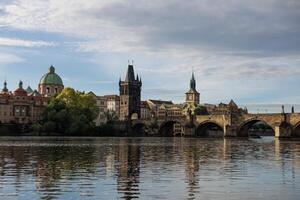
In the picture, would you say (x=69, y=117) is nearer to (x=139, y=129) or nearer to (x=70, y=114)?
(x=70, y=114)

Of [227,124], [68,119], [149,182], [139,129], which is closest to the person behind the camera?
[149,182]

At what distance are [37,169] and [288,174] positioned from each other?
41.8ft

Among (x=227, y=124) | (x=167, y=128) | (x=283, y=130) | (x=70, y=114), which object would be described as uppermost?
(x=70, y=114)

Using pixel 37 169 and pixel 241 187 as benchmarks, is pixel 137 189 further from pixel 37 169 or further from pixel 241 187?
pixel 37 169

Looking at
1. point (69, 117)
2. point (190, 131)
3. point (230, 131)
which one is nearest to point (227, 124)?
point (230, 131)

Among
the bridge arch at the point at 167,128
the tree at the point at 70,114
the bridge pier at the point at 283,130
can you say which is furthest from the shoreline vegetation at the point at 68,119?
the bridge pier at the point at 283,130

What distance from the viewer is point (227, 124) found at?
13600 cm

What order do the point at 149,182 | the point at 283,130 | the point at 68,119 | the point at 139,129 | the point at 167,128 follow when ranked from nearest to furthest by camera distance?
the point at 149,182, the point at 283,130, the point at 68,119, the point at 167,128, the point at 139,129

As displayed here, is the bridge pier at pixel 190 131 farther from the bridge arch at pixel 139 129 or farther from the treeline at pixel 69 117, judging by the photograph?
the treeline at pixel 69 117

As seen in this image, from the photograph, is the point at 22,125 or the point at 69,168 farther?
the point at 22,125

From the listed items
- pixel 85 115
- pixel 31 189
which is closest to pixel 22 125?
pixel 85 115

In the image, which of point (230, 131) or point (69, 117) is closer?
point (69, 117)

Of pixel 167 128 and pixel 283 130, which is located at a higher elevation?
pixel 167 128

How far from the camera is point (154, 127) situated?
543 feet
